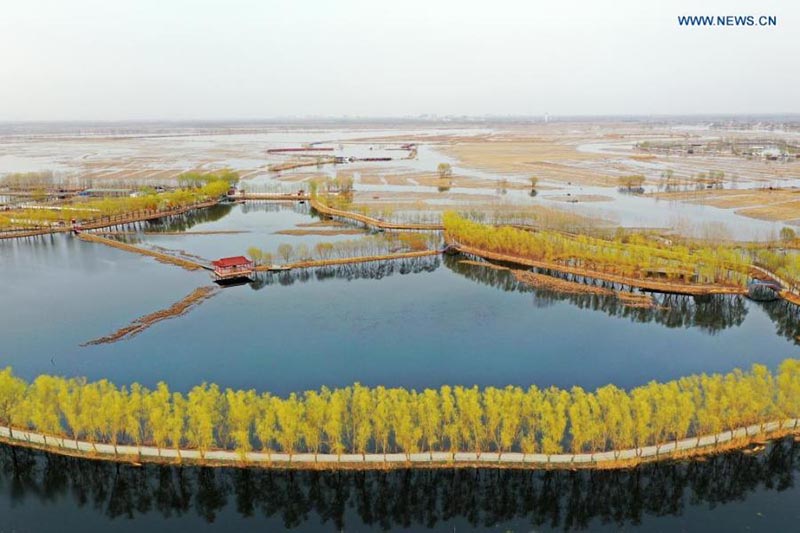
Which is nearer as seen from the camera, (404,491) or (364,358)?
(404,491)

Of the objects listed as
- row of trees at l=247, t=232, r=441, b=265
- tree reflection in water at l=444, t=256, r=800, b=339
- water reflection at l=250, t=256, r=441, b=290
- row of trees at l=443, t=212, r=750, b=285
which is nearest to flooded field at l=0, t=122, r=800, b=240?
row of trees at l=443, t=212, r=750, b=285

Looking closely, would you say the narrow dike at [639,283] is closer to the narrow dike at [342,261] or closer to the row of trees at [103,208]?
the narrow dike at [342,261]

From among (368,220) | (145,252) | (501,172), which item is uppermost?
(501,172)

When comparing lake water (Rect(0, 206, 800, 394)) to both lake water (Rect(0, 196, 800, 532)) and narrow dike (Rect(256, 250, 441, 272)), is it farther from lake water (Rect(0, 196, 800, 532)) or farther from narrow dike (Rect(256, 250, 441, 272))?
narrow dike (Rect(256, 250, 441, 272))

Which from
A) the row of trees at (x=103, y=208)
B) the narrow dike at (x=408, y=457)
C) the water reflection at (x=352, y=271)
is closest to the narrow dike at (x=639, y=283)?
the water reflection at (x=352, y=271)

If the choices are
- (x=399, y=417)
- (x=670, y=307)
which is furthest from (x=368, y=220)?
(x=399, y=417)

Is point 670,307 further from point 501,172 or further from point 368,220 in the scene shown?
point 501,172
